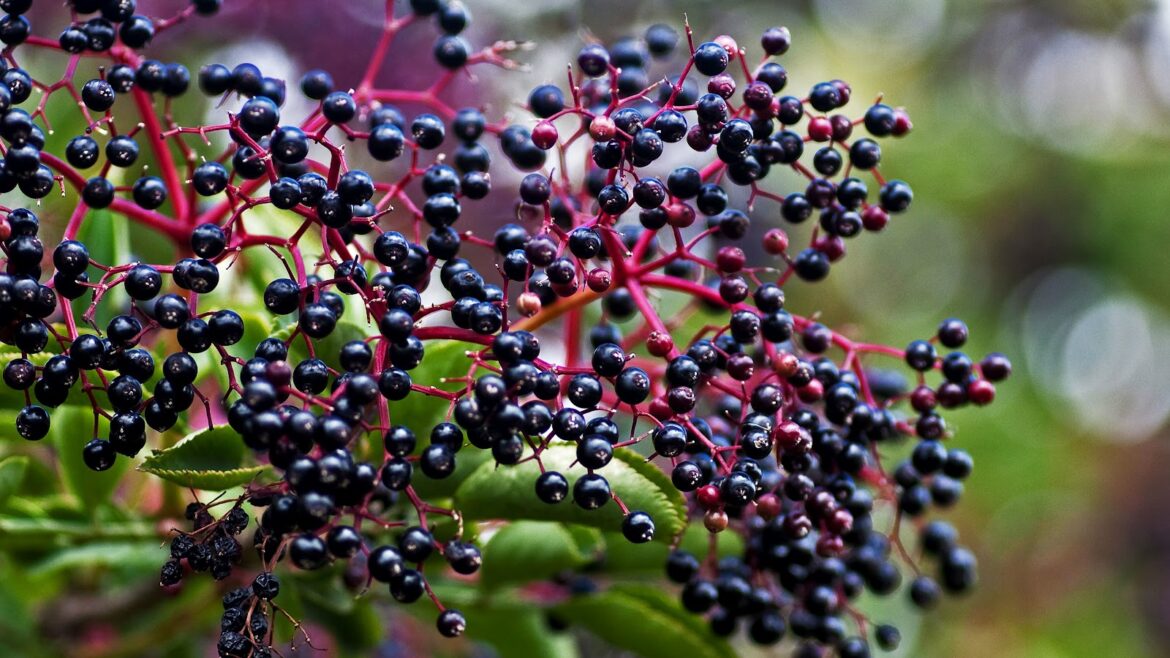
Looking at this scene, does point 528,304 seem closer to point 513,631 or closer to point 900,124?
point 900,124

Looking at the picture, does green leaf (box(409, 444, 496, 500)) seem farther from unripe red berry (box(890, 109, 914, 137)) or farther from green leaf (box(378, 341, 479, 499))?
unripe red berry (box(890, 109, 914, 137))

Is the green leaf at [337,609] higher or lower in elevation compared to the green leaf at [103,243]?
lower

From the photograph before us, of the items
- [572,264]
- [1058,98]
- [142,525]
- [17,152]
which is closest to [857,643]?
[572,264]

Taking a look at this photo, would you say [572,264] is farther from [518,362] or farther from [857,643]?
[857,643]

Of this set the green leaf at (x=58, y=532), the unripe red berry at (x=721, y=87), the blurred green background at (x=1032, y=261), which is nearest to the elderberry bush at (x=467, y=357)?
the unripe red berry at (x=721, y=87)

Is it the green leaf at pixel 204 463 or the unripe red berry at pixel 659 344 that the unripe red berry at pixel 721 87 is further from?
the green leaf at pixel 204 463

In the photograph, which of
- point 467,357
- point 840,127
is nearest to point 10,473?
point 467,357
